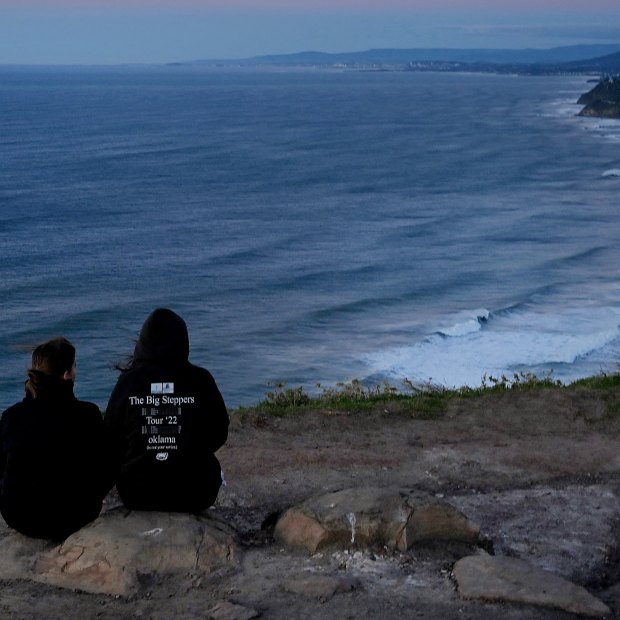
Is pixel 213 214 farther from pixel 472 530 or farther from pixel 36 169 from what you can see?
pixel 472 530

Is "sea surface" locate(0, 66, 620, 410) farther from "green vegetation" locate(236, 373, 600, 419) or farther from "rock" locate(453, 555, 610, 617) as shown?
"green vegetation" locate(236, 373, 600, 419)

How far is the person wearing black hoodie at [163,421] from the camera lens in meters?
7.23

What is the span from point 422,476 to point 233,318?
2743cm

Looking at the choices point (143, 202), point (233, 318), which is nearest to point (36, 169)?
point (143, 202)

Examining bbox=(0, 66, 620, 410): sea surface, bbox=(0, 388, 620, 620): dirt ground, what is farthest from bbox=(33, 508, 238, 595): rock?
bbox=(0, 66, 620, 410): sea surface

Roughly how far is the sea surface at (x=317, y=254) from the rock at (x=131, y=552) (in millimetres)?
1473

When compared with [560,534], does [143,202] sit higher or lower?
lower

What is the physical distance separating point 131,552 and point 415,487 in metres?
3.32

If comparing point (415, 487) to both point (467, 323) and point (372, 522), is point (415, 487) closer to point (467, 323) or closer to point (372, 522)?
point (372, 522)

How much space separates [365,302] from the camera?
38.8 m

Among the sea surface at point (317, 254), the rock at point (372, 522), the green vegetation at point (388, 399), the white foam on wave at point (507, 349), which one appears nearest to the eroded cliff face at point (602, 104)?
the sea surface at point (317, 254)

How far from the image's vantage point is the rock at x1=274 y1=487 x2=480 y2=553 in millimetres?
7570

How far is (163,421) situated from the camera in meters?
7.27

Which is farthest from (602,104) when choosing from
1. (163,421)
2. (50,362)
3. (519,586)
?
(50,362)
